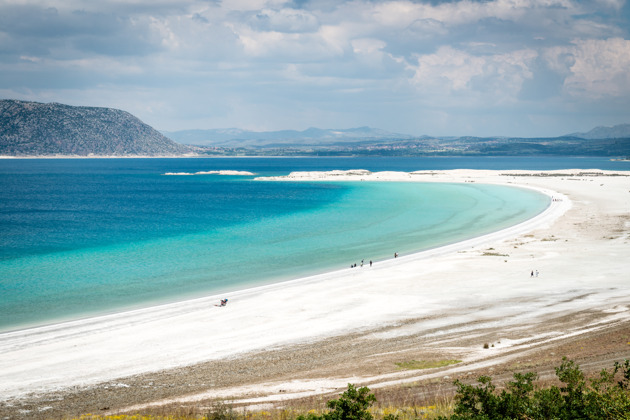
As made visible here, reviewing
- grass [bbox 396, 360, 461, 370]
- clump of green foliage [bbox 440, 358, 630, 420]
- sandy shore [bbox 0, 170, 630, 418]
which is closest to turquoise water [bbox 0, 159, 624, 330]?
sandy shore [bbox 0, 170, 630, 418]

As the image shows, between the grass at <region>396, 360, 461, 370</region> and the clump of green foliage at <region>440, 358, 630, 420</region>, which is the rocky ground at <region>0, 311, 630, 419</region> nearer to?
the grass at <region>396, 360, 461, 370</region>

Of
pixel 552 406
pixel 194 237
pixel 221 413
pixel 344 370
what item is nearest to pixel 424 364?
pixel 344 370

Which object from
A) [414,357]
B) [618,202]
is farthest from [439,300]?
[618,202]

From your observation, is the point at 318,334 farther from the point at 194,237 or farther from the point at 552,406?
the point at 194,237

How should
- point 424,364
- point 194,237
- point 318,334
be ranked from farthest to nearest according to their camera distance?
point 194,237
point 318,334
point 424,364

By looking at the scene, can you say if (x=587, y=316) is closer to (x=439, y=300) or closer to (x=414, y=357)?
(x=439, y=300)

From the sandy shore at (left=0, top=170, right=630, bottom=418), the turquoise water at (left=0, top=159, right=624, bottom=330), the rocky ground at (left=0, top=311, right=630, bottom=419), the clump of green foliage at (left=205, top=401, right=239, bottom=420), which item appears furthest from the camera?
the turquoise water at (left=0, top=159, right=624, bottom=330)

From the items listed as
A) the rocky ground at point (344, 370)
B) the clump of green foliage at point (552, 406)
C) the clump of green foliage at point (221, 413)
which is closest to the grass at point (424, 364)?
the rocky ground at point (344, 370)
